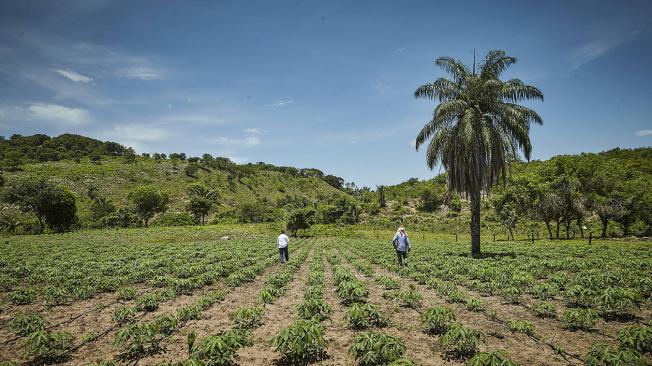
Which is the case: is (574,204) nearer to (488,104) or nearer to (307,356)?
(488,104)

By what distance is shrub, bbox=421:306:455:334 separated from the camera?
8.41 metres

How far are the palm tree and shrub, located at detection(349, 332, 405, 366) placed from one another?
19446 mm

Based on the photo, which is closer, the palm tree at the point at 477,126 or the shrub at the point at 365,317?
the shrub at the point at 365,317

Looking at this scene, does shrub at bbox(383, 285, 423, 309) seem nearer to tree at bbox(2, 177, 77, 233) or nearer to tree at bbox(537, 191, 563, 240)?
tree at bbox(537, 191, 563, 240)

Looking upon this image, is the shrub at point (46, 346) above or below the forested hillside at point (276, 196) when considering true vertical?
below

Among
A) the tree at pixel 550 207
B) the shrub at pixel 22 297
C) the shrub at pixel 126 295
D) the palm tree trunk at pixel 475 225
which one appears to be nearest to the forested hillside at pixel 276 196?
the tree at pixel 550 207

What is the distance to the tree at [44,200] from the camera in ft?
182

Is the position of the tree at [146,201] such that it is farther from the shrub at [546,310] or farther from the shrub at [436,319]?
the shrub at [546,310]

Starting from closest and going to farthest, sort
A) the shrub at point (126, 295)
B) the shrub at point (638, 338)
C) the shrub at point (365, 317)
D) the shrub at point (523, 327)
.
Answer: the shrub at point (638, 338)
the shrub at point (523, 327)
the shrub at point (365, 317)
the shrub at point (126, 295)

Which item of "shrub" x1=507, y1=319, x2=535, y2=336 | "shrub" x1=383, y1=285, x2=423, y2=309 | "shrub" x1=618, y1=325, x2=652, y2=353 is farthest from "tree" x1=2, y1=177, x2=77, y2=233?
"shrub" x1=618, y1=325, x2=652, y2=353

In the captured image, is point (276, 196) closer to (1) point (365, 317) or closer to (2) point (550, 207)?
(2) point (550, 207)

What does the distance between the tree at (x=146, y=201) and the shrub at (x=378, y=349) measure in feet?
253

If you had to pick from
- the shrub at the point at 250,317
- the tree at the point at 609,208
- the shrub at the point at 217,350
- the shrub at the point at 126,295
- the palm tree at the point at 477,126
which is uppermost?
the palm tree at the point at 477,126

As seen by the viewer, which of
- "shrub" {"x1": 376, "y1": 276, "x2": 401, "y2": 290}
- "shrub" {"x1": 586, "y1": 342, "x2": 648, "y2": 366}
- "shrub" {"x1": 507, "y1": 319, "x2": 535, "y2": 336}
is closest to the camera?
"shrub" {"x1": 586, "y1": 342, "x2": 648, "y2": 366}
